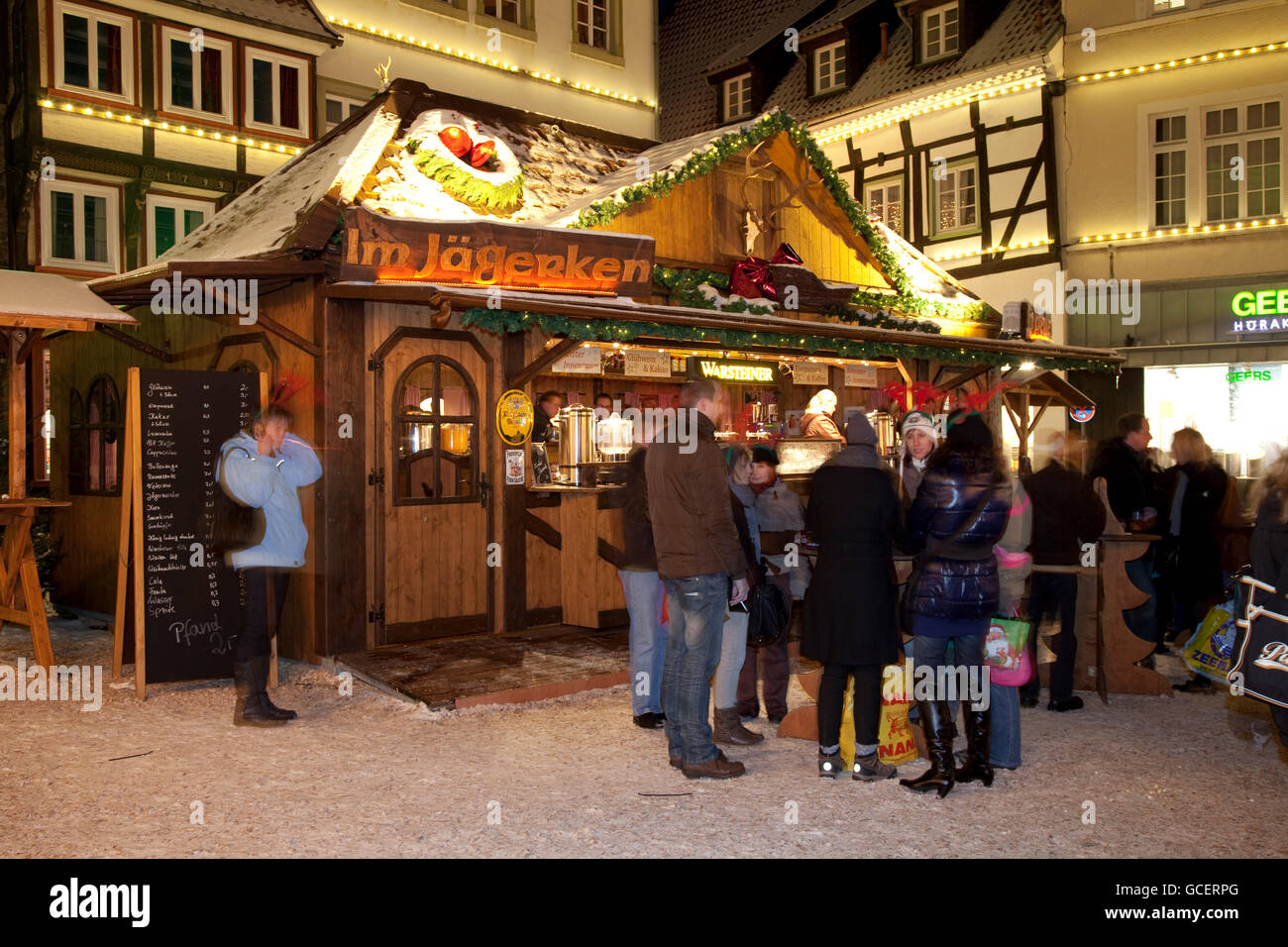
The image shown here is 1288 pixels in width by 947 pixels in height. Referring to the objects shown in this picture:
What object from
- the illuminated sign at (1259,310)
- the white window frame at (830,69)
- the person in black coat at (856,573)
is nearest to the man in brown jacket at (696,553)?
the person in black coat at (856,573)

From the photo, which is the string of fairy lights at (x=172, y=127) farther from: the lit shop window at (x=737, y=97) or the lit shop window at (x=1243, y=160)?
the lit shop window at (x=1243, y=160)

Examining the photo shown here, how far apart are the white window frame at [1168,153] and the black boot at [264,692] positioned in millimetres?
16826

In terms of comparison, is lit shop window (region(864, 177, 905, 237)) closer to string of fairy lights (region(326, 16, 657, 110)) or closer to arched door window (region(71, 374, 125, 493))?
string of fairy lights (region(326, 16, 657, 110))

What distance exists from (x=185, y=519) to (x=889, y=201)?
1750 centimetres

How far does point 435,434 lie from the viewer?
949cm

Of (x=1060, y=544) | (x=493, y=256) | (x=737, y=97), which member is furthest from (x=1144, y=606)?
(x=737, y=97)

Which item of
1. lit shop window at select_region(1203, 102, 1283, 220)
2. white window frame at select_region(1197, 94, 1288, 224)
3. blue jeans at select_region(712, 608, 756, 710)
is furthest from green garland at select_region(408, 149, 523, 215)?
lit shop window at select_region(1203, 102, 1283, 220)

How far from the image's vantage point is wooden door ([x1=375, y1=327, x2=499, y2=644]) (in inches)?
361

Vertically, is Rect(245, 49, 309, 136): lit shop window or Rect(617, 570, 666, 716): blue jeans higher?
Rect(245, 49, 309, 136): lit shop window

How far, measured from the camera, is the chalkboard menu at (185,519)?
800cm

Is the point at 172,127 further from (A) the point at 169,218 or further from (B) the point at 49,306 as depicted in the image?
(B) the point at 49,306

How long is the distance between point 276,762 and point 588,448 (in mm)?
6189

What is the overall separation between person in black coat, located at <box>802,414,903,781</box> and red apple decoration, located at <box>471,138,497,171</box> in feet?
19.6

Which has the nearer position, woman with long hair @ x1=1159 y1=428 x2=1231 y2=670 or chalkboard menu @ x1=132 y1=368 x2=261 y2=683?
chalkboard menu @ x1=132 y1=368 x2=261 y2=683
